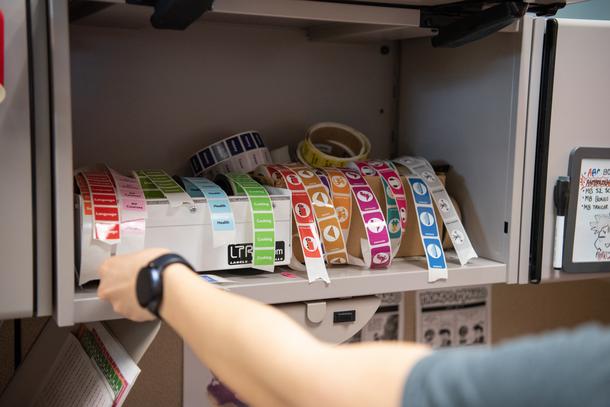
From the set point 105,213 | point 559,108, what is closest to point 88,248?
point 105,213

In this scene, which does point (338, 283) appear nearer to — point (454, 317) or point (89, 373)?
point (89, 373)

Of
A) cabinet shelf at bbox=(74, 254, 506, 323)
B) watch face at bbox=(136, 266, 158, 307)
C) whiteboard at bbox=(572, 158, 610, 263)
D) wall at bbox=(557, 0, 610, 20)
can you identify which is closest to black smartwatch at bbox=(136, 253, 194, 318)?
watch face at bbox=(136, 266, 158, 307)

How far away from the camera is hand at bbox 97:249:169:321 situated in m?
0.73

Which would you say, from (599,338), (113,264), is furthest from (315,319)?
(599,338)

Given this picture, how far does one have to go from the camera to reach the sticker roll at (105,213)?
33.0 inches

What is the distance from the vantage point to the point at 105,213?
2.79 ft

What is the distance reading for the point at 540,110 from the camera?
101 centimetres

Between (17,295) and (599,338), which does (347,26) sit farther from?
(599,338)

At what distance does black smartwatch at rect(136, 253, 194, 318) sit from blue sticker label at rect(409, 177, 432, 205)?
1.53 ft

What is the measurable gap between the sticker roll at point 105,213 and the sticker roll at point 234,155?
241 millimetres

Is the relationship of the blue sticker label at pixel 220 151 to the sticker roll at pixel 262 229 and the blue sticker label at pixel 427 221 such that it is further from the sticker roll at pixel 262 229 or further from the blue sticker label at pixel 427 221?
the blue sticker label at pixel 427 221

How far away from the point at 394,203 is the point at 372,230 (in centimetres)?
7

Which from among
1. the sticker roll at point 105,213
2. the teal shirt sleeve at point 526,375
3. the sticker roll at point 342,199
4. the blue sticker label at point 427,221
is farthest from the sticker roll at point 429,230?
the teal shirt sleeve at point 526,375

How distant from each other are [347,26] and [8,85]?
20.5 inches
